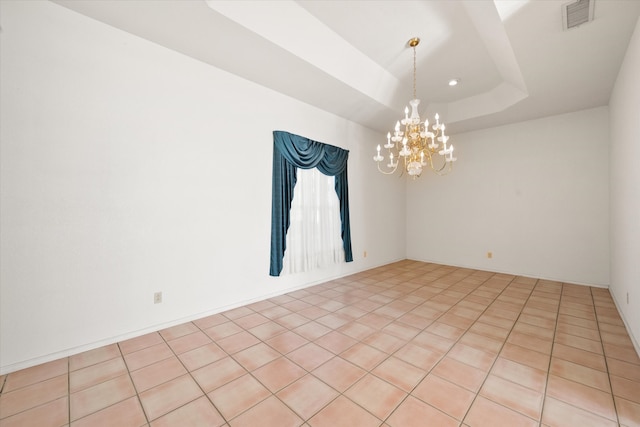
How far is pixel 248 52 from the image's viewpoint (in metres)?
2.72

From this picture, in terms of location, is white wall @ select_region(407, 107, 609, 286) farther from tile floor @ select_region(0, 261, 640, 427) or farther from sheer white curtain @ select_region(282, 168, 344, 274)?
sheer white curtain @ select_region(282, 168, 344, 274)

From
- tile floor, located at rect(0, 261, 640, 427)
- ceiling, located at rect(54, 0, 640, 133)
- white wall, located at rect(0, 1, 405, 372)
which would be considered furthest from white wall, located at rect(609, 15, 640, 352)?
white wall, located at rect(0, 1, 405, 372)

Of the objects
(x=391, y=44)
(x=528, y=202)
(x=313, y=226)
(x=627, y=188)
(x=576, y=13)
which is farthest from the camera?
(x=528, y=202)

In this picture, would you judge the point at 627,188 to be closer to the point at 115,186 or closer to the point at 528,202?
the point at 528,202

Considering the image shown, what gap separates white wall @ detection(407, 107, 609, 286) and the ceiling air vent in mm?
2724

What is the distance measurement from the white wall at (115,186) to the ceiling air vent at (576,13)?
10.2 ft

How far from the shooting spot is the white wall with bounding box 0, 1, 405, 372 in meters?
1.99

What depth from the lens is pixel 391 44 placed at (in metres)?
3.11

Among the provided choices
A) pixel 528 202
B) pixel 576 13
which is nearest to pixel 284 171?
pixel 576 13

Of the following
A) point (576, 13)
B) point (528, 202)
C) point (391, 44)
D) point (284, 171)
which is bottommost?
point (528, 202)

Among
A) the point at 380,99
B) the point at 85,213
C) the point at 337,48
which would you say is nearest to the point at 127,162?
the point at 85,213

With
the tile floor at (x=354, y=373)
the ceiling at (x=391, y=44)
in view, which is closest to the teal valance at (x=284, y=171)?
the ceiling at (x=391, y=44)

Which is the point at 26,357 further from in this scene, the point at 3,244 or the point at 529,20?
the point at 529,20

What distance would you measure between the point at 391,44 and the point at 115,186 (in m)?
3.39
